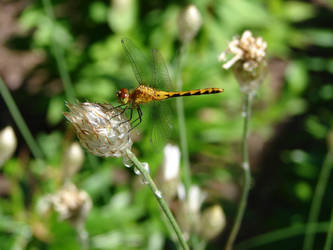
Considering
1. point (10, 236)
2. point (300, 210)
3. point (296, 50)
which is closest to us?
point (10, 236)

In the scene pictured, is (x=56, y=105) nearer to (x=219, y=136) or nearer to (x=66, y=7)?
(x=66, y=7)

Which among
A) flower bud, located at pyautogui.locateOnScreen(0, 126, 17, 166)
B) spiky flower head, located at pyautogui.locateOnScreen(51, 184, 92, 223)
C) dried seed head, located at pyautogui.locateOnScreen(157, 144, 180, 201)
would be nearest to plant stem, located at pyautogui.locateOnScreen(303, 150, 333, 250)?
dried seed head, located at pyautogui.locateOnScreen(157, 144, 180, 201)

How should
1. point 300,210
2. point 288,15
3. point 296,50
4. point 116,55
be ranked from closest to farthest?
1. point 300,210
2. point 116,55
3. point 288,15
4. point 296,50

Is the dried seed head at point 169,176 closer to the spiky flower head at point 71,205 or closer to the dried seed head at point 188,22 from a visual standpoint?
the spiky flower head at point 71,205

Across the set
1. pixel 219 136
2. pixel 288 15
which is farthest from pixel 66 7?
pixel 288 15

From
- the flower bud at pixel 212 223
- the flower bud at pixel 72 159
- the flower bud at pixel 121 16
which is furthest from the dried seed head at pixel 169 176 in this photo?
the flower bud at pixel 121 16

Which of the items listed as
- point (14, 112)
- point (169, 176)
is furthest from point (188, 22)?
point (14, 112)

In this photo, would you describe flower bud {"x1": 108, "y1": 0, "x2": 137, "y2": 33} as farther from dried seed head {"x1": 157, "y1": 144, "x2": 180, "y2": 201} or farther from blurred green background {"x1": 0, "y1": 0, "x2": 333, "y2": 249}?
dried seed head {"x1": 157, "y1": 144, "x2": 180, "y2": 201}
